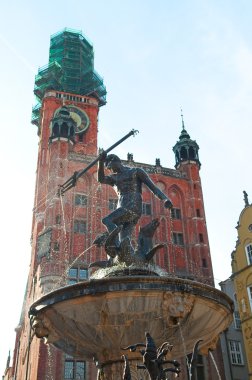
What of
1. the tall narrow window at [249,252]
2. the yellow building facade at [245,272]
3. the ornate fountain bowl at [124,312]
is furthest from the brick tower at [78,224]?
the ornate fountain bowl at [124,312]

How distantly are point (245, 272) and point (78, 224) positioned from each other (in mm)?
10502

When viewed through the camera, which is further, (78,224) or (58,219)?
(78,224)

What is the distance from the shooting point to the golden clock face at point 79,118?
4316 centimetres

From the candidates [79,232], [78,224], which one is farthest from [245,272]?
[78,224]

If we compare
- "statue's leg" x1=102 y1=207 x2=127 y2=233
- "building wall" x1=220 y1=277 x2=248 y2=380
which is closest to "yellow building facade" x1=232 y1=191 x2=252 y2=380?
"building wall" x1=220 y1=277 x2=248 y2=380

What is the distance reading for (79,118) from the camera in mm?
43469

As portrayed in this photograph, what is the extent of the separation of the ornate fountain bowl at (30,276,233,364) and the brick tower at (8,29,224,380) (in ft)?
56.9

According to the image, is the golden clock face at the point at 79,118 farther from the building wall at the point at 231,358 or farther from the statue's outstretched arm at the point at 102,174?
the statue's outstretched arm at the point at 102,174

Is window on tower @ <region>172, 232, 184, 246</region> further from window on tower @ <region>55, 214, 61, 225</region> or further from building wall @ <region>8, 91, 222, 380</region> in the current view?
window on tower @ <region>55, 214, 61, 225</region>

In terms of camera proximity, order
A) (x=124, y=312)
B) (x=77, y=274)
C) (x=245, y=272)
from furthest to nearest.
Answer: (x=77, y=274) → (x=245, y=272) → (x=124, y=312)

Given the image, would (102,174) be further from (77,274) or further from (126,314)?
A: (77,274)

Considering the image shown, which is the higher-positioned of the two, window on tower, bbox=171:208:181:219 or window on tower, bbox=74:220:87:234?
window on tower, bbox=171:208:181:219

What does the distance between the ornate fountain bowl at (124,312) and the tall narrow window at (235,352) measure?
2381 centimetres

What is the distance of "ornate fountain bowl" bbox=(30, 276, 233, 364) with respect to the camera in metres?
7.27
